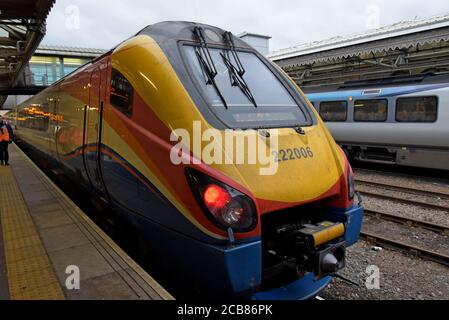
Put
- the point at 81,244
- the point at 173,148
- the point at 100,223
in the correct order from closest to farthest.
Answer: the point at 173,148 < the point at 81,244 < the point at 100,223

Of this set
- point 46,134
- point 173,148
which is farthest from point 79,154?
point 46,134

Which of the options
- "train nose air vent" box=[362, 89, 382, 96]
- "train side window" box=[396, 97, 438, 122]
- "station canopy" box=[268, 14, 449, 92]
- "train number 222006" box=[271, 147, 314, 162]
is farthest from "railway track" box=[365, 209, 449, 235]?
"station canopy" box=[268, 14, 449, 92]

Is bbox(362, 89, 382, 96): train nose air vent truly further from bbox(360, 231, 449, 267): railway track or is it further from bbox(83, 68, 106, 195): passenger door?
bbox(83, 68, 106, 195): passenger door

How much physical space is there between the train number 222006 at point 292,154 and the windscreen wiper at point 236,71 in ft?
1.94

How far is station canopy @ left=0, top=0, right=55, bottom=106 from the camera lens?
22.3ft

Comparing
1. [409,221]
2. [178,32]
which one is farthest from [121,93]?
[409,221]

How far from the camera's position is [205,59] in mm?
3264

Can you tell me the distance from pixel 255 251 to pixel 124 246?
8.00 feet

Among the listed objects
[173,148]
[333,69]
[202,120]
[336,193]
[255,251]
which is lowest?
[255,251]

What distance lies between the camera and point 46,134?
26.3ft

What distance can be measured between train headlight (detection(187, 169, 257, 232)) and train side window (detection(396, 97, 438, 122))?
990 centimetres

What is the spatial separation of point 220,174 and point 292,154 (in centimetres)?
79
